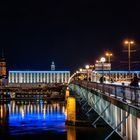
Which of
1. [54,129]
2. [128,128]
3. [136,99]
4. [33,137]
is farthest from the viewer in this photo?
[54,129]

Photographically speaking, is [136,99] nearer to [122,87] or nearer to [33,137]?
[122,87]

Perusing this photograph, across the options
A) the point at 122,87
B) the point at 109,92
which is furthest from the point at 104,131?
the point at 122,87

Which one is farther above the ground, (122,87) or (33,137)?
(122,87)

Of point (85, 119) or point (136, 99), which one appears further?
point (85, 119)

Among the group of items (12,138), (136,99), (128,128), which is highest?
(136,99)

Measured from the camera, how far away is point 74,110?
8181 centimetres

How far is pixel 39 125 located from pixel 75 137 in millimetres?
20378

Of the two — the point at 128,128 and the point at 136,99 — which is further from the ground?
the point at 136,99

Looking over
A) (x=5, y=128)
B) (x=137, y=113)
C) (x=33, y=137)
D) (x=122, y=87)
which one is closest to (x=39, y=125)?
(x=5, y=128)

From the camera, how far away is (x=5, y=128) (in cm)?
8106

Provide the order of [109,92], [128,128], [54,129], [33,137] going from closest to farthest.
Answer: [128,128] → [109,92] → [33,137] → [54,129]

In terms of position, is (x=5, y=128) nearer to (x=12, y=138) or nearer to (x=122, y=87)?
(x=12, y=138)

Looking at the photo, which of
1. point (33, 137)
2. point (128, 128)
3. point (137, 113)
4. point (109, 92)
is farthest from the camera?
point (33, 137)

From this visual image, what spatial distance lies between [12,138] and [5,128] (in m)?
13.7
